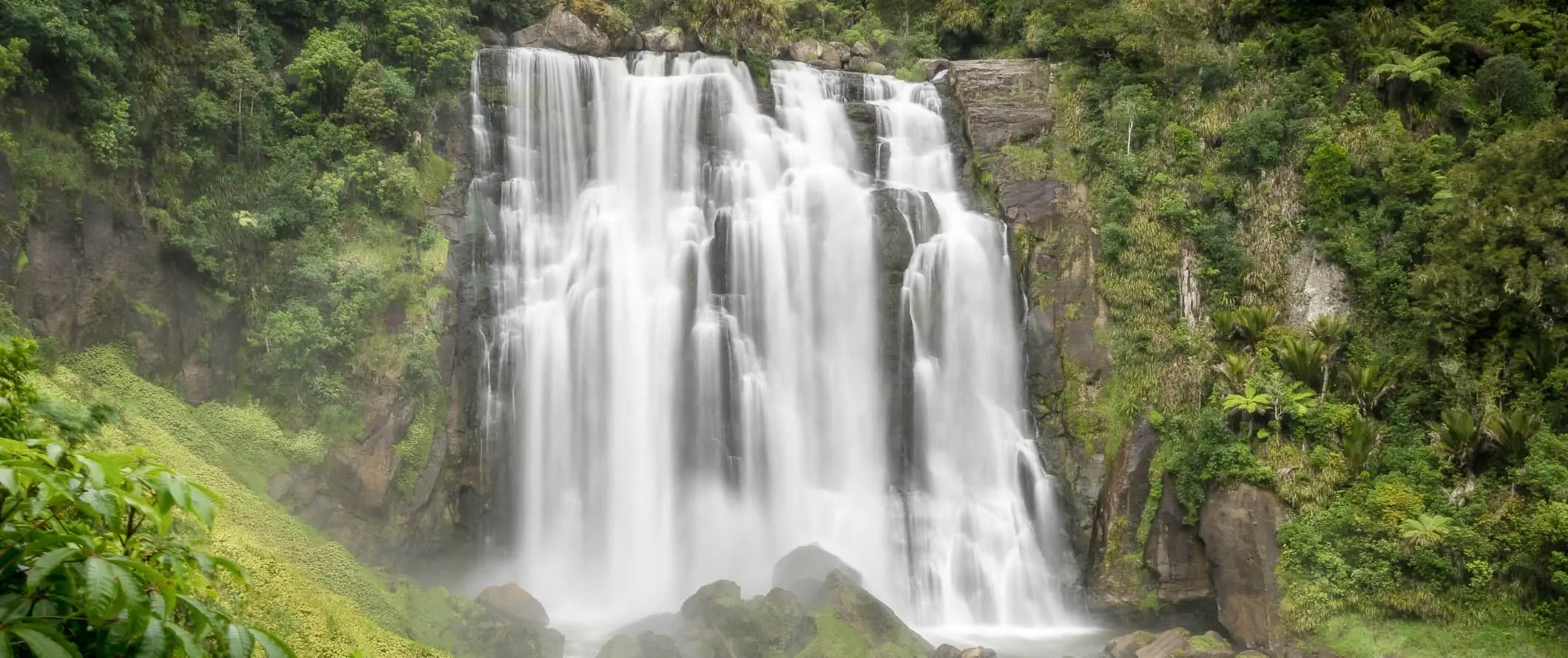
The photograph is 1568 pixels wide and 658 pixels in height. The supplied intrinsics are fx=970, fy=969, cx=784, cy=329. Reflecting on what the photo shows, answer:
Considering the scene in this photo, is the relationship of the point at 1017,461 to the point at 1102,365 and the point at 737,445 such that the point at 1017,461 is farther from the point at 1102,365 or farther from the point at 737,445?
the point at 737,445

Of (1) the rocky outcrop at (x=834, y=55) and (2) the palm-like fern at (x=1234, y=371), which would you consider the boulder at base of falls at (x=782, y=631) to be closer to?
(2) the palm-like fern at (x=1234, y=371)

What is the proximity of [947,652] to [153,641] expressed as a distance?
44.8 ft

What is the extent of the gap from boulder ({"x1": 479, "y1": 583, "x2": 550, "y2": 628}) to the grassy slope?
5.25 ft

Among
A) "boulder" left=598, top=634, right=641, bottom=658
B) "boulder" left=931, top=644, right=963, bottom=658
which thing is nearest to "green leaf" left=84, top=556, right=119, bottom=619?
"boulder" left=598, top=634, right=641, bottom=658

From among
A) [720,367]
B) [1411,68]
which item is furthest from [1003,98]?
[720,367]

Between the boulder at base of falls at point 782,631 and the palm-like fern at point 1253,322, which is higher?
the palm-like fern at point 1253,322

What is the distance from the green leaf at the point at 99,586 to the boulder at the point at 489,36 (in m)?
22.8

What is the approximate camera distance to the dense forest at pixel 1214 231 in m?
15.3

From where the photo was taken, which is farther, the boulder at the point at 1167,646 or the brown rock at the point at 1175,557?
the brown rock at the point at 1175,557

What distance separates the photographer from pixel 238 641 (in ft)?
10.6

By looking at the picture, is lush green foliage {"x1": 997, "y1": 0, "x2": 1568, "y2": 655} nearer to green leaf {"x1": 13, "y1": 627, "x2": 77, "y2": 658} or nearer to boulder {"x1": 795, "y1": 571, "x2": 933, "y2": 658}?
boulder {"x1": 795, "y1": 571, "x2": 933, "y2": 658}

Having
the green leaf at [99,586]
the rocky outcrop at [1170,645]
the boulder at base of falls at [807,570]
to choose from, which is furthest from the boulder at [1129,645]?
the green leaf at [99,586]

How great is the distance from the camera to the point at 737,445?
66.9 ft

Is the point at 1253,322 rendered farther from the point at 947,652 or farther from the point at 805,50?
the point at 805,50
